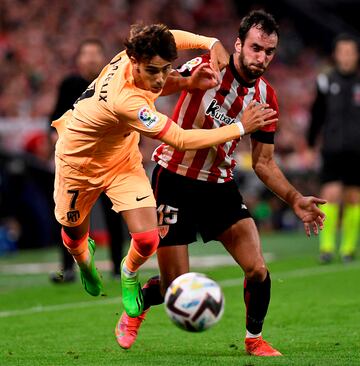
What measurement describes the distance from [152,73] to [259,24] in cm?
80

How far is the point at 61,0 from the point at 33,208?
289 inches

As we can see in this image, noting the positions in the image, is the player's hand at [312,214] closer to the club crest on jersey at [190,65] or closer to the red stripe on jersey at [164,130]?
the red stripe on jersey at [164,130]

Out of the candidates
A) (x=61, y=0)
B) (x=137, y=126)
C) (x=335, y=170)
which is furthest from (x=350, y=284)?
(x=61, y=0)

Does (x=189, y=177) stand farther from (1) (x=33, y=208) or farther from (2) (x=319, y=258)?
(1) (x=33, y=208)

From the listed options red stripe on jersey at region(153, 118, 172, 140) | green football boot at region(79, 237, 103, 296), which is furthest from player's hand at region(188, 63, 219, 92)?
green football boot at region(79, 237, 103, 296)

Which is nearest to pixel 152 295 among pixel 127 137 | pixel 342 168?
pixel 127 137

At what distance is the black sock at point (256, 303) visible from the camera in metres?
7.13

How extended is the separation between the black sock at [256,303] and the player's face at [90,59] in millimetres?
4595

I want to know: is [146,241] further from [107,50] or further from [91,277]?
[107,50]

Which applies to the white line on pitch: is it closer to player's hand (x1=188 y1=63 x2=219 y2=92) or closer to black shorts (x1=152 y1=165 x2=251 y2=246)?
black shorts (x1=152 y1=165 x2=251 y2=246)

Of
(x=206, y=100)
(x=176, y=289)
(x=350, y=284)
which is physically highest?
(x=206, y=100)

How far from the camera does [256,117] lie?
666 cm

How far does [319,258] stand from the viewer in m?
14.0

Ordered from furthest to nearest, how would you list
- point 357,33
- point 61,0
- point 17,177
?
point 357,33, point 61,0, point 17,177
